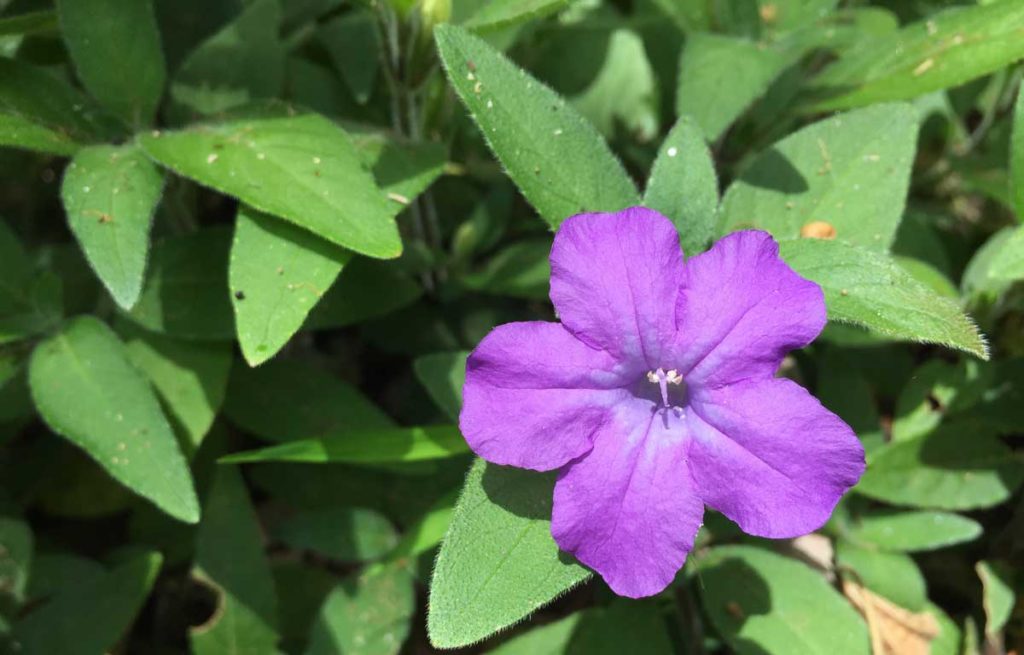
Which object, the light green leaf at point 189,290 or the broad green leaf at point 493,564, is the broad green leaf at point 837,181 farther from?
the light green leaf at point 189,290

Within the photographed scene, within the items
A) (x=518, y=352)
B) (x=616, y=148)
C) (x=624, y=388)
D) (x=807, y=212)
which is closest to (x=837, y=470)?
(x=624, y=388)

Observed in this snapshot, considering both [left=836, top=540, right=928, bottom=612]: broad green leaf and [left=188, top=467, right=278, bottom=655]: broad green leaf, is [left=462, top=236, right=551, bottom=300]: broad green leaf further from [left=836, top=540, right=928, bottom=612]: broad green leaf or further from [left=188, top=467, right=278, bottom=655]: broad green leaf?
[left=836, top=540, right=928, bottom=612]: broad green leaf

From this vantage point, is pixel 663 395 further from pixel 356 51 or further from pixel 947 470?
pixel 356 51

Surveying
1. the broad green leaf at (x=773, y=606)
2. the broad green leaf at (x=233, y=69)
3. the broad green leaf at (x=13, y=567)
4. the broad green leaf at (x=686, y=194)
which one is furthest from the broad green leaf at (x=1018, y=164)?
the broad green leaf at (x=13, y=567)

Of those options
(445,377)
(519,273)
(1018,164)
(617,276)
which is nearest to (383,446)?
(445,377)

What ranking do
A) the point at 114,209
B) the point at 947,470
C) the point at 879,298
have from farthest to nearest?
the point at 947,470
the point at 114,209
the point at 879,298

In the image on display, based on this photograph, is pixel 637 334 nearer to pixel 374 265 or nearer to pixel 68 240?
pixel 374 265

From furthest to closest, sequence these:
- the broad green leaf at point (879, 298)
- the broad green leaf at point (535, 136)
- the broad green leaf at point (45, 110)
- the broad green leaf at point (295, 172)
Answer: the broad green leaf at point (45, 110) < the broad green leaf at point (295, 172) < the broad green leaf at point (535, 136) < the broad green leaf at point (879, 298)
